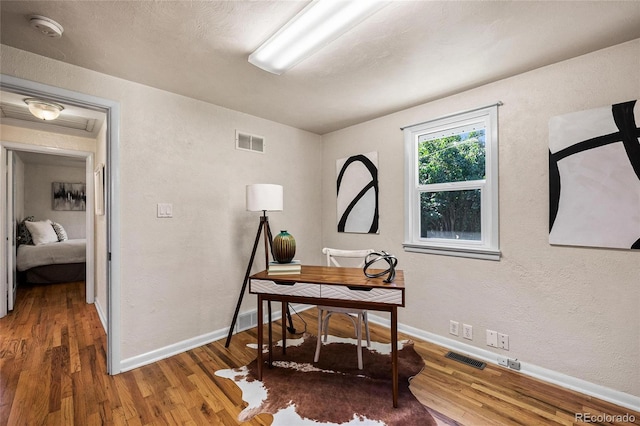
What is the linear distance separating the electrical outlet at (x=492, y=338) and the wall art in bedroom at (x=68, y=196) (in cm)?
823

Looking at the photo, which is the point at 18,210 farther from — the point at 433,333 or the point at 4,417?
the point at 433,333

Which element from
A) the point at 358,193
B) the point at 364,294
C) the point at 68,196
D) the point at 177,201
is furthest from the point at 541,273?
the point at 68,196

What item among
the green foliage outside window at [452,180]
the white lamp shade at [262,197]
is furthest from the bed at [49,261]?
the green foliage outside window at [452,180]

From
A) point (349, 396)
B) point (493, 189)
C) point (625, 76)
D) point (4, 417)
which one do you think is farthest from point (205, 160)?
point (625, 76)

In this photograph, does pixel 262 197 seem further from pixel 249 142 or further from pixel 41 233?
pixel 41 233

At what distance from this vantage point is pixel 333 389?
6.51ft

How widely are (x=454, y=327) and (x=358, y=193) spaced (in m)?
1.73

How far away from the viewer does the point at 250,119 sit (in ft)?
10.3

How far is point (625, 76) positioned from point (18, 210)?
8561mm

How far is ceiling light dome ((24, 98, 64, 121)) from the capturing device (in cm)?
252

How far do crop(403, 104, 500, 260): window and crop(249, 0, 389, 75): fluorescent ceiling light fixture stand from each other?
150 centimetres

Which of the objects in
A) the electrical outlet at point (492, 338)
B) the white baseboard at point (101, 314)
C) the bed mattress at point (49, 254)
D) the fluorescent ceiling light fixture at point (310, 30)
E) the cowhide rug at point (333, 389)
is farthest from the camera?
the bed mattress at point (49, 254)

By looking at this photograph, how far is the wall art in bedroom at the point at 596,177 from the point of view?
178 cm

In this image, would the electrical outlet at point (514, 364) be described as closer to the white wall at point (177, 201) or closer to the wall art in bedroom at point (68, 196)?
the white wall at point (177, 201)
